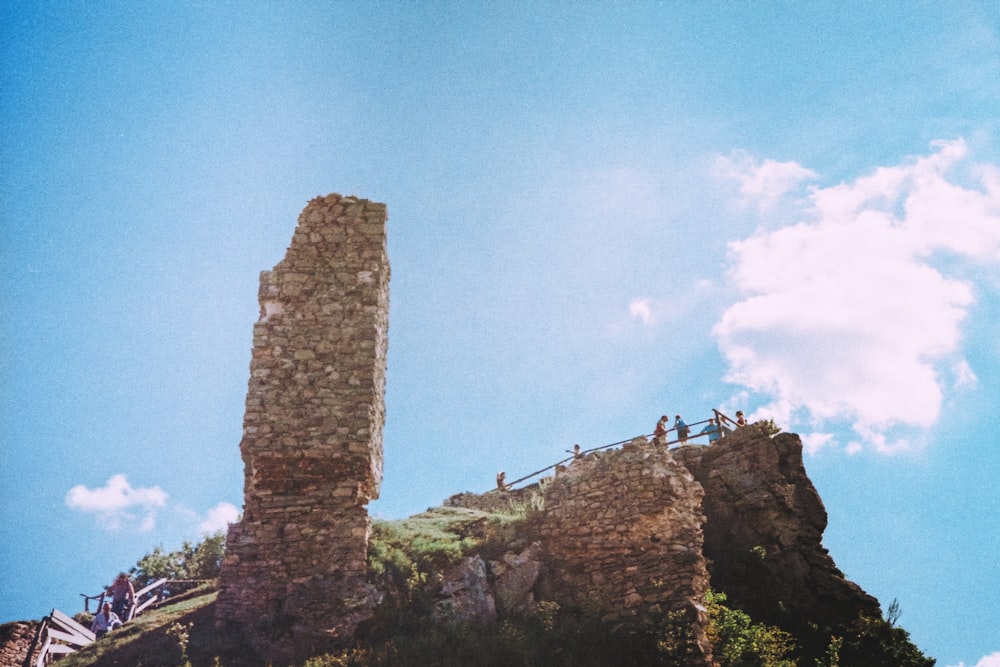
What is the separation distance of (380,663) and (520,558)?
311 centimetres

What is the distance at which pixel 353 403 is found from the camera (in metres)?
11.2

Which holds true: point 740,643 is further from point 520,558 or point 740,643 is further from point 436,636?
point 436,636

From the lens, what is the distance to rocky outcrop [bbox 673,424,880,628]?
1372 cm

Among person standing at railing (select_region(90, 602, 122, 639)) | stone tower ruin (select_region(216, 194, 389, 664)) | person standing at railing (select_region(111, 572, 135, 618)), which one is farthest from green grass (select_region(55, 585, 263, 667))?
person standing at railing (select_region(111, 572, 135, 618))

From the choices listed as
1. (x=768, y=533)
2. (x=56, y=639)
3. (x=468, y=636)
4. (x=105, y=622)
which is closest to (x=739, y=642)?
(x=468, y=636)

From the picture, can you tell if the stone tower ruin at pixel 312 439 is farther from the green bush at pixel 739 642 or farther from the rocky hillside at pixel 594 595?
the green bush at pixel 739 642

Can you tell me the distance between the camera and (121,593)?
14320 millimetres

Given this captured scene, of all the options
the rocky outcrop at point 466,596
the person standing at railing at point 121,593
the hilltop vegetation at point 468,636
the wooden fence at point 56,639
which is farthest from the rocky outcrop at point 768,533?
the person standing at railing at point 121,593

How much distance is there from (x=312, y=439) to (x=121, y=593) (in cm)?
719

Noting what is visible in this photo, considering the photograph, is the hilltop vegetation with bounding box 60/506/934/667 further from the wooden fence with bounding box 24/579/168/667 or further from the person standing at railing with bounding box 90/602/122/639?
the person standing at railing with bounding box 90/602/122/639

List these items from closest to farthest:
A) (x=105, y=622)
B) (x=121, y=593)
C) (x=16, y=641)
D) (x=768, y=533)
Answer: (x=16, y=641)
(x=105, y=622)
(x=121, y=593)
(x=768, y=533)

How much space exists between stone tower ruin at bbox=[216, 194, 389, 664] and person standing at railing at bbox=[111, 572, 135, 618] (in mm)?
5349

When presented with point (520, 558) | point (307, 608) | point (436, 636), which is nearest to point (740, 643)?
point (520, 558)

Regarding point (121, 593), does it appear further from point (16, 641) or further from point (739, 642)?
point (739, 642)
